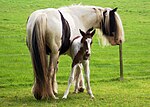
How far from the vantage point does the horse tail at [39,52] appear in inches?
351

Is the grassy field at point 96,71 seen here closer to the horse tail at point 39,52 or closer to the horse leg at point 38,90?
the horse leg at point 38,90

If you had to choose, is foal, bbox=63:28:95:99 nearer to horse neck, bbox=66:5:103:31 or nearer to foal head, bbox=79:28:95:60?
foal head, bbox=79:28:95:60

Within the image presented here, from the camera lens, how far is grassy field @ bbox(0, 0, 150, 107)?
30.2 ft

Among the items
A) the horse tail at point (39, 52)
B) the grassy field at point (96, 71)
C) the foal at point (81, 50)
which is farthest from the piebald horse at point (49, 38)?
the grassy field at point (96, 71)

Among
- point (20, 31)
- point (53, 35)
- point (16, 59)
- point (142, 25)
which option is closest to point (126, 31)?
point (142, 25)

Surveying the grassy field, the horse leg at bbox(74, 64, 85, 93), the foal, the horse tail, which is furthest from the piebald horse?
the horse leg at bbox(74, 64, 85, 93)

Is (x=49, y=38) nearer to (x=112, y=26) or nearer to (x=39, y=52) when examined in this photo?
(x=39, y=52)

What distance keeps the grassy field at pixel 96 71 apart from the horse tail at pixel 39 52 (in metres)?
0.53

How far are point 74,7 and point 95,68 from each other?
5.48 meters

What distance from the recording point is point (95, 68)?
623 inches

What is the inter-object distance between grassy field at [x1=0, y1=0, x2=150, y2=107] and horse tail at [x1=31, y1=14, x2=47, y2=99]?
21.0 inches

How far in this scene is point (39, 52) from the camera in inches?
351

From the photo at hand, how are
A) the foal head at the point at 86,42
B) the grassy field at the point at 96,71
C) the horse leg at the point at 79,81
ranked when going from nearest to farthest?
the grassy field at the point at 96,71 → the foal head at the point at 86,42 → the horse leg at the point at 79,81

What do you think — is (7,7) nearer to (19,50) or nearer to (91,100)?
(19,50)
